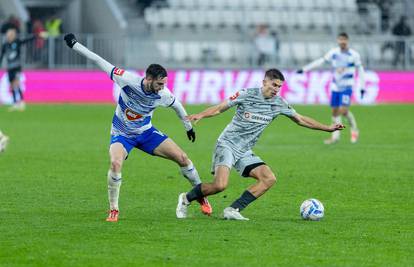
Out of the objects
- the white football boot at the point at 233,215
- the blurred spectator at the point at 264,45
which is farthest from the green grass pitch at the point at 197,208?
the blurred spectator at the point at 264,45

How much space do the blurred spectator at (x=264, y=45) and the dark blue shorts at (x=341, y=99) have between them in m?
14.8

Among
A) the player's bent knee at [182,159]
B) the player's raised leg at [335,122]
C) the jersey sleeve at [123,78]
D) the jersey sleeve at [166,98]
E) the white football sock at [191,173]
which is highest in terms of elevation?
the jersey sleeve at [123,78]

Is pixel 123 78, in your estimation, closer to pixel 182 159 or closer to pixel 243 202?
pixel 182 159

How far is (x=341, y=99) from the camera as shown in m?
24.6

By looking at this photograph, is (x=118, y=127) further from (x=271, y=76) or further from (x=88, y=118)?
(x=88, y=118)

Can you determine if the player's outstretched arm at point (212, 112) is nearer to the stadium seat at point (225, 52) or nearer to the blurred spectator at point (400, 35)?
the stadium seat at point (225, 52)

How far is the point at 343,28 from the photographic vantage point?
42719mm

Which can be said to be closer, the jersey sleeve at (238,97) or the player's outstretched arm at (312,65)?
the jersey sleeve at (238,97)

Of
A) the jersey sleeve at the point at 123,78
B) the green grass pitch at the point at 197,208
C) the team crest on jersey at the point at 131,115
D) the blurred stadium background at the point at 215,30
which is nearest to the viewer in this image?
the green grass pitch at the point at 197,208

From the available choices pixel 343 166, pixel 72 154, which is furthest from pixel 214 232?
pixel 72 154

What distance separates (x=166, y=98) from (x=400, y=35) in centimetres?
2947

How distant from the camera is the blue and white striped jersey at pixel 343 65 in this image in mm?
24688

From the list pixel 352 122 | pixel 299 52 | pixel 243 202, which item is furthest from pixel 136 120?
pixel 299 52

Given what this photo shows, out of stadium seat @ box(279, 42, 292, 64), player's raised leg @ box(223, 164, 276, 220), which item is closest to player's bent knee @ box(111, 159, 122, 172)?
player's raised leg @ box(223, 164, 276, 220)
